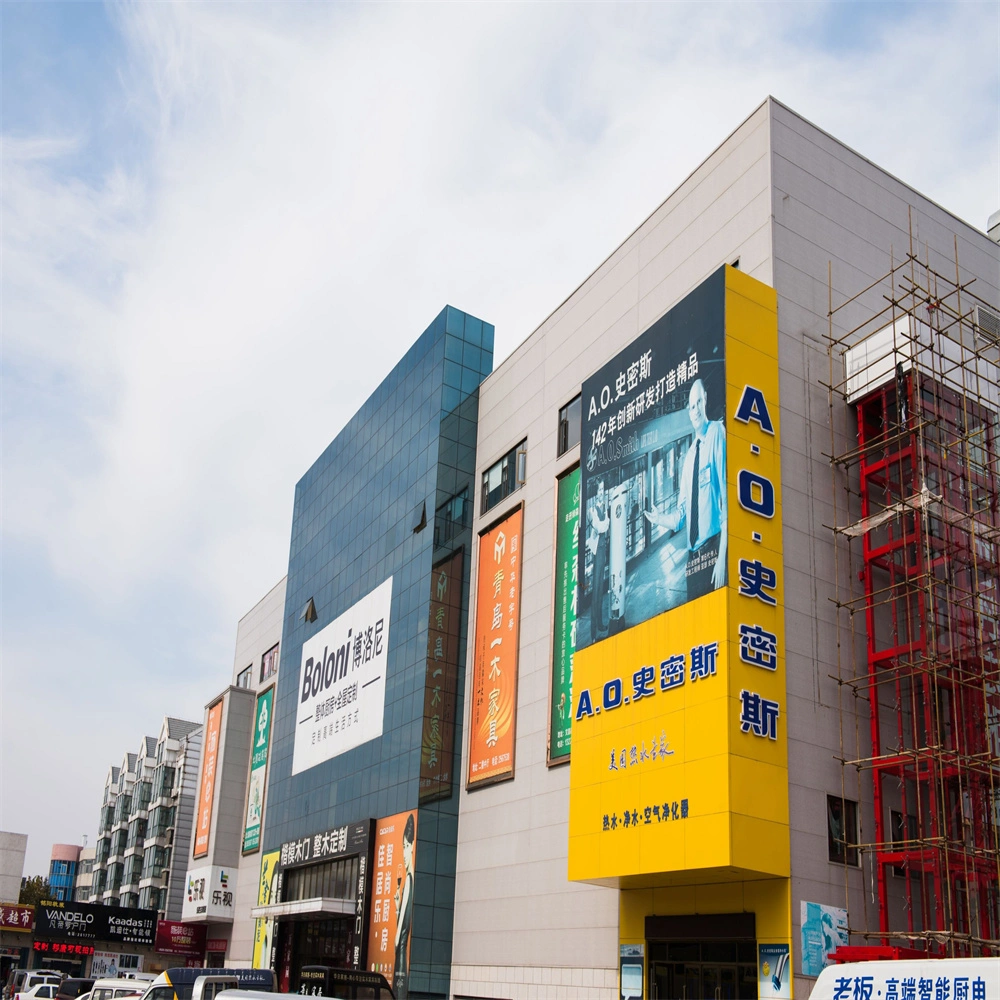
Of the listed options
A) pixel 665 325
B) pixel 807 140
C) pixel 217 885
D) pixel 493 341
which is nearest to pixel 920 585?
pixel 665 325

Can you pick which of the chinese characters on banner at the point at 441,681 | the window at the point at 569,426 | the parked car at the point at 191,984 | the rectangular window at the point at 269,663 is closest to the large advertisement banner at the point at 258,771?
the rectangular window at the point at 269,663

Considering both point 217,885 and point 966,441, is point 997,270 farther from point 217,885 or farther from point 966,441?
point 217,885

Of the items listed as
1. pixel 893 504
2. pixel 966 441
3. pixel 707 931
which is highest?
pixel 966 441

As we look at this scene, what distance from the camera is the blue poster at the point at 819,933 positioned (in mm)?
21359

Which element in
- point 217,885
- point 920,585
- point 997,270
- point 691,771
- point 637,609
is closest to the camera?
point 691,771

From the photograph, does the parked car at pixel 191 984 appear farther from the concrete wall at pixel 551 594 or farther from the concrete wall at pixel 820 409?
the concrete wall at pixel 820 409

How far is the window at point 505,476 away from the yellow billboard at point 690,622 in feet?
26.4

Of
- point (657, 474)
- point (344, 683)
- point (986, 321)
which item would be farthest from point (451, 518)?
point (986, 321)

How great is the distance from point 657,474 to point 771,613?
15.4 feet

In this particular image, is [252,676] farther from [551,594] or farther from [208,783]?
[551,594]

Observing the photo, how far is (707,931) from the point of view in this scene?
77.2 ft

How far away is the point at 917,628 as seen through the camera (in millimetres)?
24812

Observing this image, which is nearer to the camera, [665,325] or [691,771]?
[691,771]

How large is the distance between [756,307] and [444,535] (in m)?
17.0
